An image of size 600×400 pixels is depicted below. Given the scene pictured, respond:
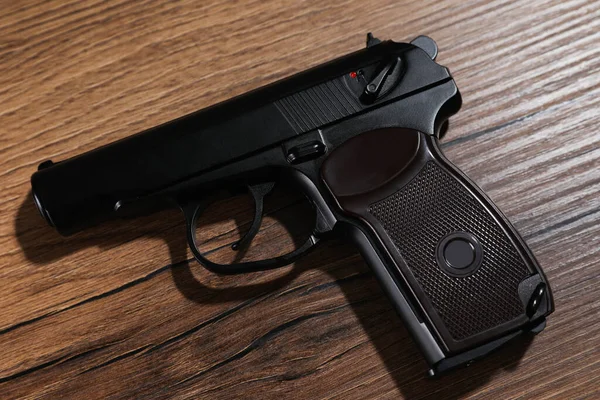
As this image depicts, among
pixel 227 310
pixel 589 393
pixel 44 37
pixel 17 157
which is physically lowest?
pixel 589 393

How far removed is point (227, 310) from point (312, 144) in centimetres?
34

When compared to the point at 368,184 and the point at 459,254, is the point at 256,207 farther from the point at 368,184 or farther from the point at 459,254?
the point at 459,254

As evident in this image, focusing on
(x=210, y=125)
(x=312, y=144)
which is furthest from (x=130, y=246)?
→ (x=312, y=144)

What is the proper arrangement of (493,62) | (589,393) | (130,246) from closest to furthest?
(589,393), (130,246), (493,62)

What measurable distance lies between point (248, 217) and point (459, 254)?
0.42 m

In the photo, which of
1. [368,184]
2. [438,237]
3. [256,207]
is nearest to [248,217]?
[256,207]

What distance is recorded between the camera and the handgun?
37.3 inches

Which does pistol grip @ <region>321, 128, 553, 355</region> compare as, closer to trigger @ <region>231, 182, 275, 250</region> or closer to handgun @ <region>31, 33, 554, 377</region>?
handgun @ <region>31, 33, 554, 377</region>

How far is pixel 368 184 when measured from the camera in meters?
1.01

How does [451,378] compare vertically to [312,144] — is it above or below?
below

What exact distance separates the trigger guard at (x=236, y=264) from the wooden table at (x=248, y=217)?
48 millimetres

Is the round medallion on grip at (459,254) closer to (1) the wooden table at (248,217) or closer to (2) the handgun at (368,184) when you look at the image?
(2) the handgun at (368,184)

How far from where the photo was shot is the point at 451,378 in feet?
3.44

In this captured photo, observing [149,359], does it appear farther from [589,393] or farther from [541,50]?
[541,50]
